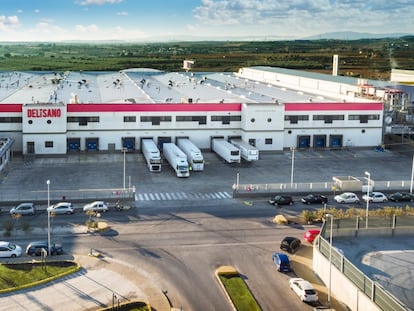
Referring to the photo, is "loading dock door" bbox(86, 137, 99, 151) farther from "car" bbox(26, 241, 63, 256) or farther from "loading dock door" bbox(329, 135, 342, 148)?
"car" bbox(26, 241, 63, 256)

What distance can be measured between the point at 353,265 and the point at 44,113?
37765mm

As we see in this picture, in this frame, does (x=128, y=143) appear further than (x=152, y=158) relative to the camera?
Yes

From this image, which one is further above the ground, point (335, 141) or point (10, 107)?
point (10, 107)

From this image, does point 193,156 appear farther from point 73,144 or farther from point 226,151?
point 73,144

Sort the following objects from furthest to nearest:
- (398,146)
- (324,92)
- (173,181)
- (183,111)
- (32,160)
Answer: (324,92) < (398,146) < (183,111) < (32,160) < (173,181)

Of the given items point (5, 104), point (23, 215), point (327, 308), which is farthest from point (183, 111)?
point (327, 308)

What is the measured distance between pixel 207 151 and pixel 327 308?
3501cm

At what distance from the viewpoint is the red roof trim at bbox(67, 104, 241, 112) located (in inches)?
2131

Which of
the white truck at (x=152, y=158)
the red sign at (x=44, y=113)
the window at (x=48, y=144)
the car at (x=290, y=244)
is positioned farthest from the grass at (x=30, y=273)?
the red sign at (x=44, y=113)

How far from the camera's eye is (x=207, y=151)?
56.4 metres

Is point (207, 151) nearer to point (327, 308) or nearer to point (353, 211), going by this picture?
point (353, 211)

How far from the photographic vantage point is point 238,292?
23688 mm

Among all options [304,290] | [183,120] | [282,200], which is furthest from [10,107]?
[304,290]

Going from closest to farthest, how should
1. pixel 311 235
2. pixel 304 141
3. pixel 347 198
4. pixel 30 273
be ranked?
pixel 30 273 → pixel 311 235 → pixel 347 198 → pixel 304 141
